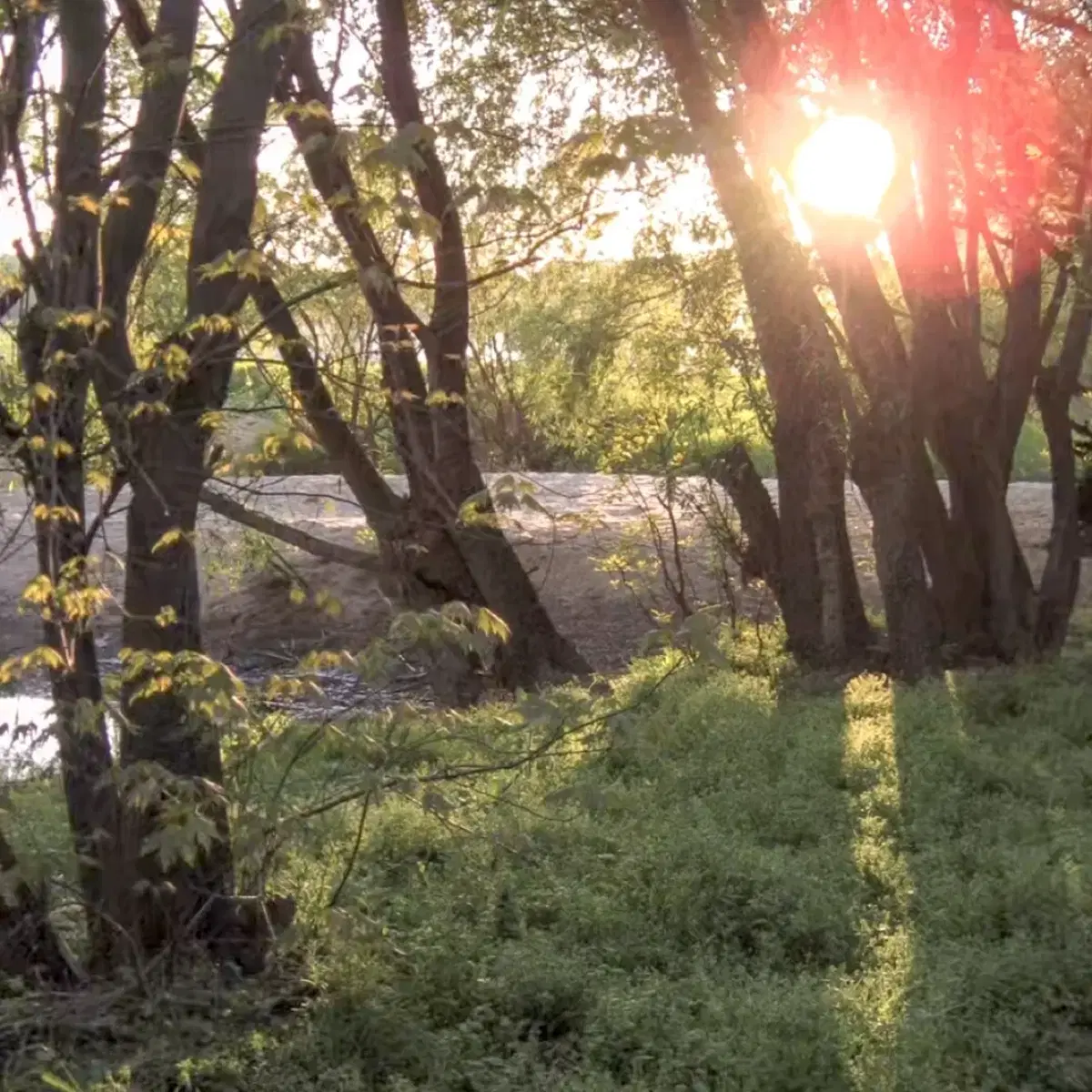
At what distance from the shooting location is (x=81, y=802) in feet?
15.3

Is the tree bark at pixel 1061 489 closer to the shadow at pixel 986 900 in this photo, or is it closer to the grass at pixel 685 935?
the shadow at pixel 986 900

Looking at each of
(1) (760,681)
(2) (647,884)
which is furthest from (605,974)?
(1) (760,681)

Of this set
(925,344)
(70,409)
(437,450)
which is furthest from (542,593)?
(70,409)

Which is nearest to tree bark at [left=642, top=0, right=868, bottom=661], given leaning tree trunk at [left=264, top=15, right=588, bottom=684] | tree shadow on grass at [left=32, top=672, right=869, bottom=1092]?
leaning tree trunk at [left=264, top=15, right=588, bottom=684]

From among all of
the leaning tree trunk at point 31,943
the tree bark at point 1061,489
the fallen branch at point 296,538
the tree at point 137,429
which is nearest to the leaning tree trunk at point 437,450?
the fallen branch at point 296,538

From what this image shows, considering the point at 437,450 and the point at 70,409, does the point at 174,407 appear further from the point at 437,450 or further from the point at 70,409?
the point at 437,450

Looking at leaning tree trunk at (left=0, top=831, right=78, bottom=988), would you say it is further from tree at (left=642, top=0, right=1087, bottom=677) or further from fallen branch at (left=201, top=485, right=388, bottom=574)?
tree at (left=642, top=0, right=1087, bottom=677)

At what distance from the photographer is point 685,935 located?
5.72m

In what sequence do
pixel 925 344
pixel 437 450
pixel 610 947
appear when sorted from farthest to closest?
pixel 925 344 → pixel 437 450 → pixel 610 947

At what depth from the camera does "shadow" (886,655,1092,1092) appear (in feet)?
14.7

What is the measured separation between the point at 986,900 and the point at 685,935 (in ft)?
3.82

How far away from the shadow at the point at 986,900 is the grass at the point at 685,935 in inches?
0.5

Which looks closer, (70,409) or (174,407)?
(70,409)

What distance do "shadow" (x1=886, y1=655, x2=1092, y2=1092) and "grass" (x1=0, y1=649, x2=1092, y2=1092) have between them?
0.04 ft
